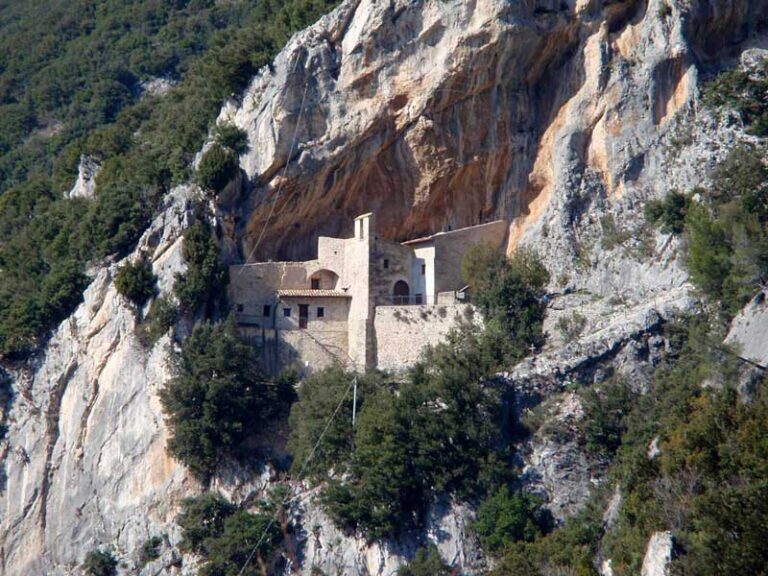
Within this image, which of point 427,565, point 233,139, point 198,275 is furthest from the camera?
point 233,139

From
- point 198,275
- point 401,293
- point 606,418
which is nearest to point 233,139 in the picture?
point 198,275

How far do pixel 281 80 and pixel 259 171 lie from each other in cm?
321

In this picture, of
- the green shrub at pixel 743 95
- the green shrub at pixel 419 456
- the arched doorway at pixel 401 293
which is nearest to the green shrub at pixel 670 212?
the green shrub at pixel 743 95

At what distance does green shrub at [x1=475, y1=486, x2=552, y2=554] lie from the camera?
116ft

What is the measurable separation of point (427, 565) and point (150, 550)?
946 cm

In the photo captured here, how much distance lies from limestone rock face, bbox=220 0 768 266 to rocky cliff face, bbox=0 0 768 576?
54mm

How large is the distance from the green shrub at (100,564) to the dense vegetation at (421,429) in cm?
668

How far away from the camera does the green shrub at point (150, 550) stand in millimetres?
40094

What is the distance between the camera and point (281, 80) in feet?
146

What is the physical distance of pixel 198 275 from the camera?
41.7 metres

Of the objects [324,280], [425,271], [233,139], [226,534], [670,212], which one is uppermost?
[233,139]

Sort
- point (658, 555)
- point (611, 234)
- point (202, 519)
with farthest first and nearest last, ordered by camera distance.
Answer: point (611, 234) → point (202, 519) → point (658, 555)

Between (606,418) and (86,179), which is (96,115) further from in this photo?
(606,418)

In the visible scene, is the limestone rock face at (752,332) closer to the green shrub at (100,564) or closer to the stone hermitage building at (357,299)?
the stone hermitage building at (357,299)
